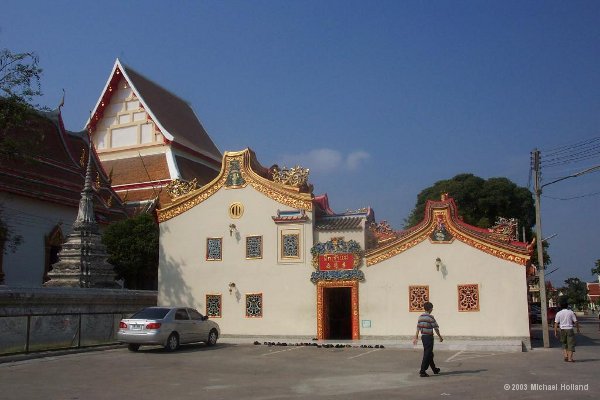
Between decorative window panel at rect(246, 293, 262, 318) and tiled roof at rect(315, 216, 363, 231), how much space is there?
3.11 metres

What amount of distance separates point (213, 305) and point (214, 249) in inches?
76.4

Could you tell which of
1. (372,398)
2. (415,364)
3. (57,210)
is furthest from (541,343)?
(57,210)

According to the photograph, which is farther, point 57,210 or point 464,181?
point 464,181

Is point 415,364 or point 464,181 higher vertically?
point 464,181

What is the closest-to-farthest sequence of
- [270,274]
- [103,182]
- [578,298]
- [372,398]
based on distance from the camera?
[372,398]
[270,274]
[103,182]
[578,298]

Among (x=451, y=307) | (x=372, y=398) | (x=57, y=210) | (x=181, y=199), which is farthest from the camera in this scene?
(x=57, y=210)

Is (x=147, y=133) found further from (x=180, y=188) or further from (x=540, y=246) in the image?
(x=540, y=246)

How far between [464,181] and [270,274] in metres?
29.9

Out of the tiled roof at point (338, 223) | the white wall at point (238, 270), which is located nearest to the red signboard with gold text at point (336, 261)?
the white wall at point (238, 270)

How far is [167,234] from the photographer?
21719 mm

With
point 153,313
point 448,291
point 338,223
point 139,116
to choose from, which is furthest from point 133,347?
point 139,116

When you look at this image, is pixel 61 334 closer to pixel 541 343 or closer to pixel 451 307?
pixel 451 307

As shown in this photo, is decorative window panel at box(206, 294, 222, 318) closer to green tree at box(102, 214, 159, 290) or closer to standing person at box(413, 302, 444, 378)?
green tree at box(102, 214, 159, 290)

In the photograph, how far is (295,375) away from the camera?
1114cm
